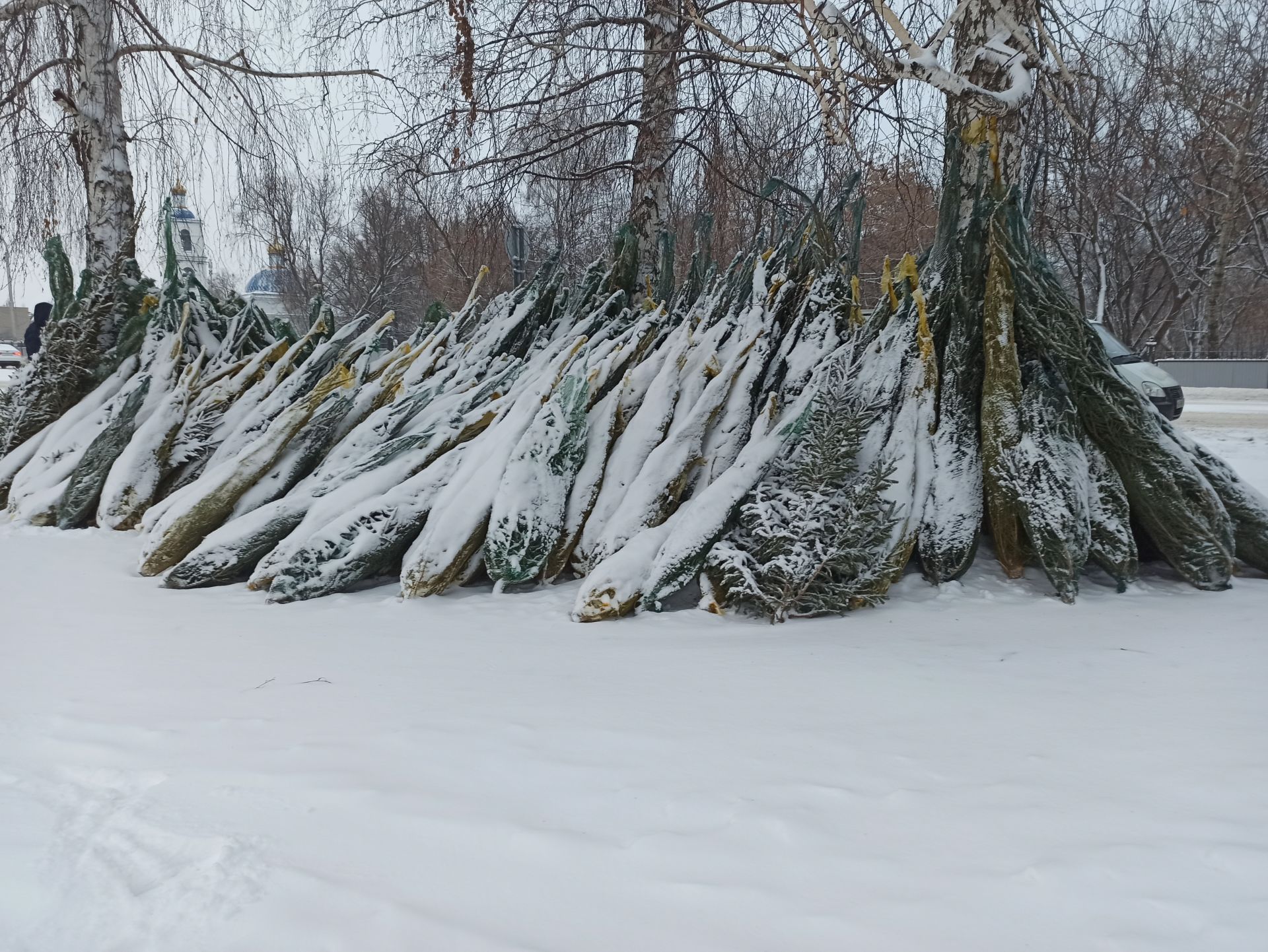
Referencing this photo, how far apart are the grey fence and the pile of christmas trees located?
20.7 m

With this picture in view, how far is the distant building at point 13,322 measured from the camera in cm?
4888

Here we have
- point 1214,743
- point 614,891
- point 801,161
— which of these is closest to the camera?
point 614,891

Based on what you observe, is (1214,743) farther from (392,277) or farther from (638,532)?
(392,277)

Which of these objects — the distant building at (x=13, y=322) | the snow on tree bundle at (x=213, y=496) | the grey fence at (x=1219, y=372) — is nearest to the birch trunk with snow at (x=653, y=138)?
the snow on tree bundle at (x=213, y=496)

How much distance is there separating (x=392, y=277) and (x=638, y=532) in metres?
26.9

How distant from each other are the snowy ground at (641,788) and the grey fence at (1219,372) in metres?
22.2

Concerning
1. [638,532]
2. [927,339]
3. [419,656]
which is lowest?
[419,656]

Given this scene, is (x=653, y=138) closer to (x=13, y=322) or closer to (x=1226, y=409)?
(x=1226, y=409)

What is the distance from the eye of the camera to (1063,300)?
3924 mm

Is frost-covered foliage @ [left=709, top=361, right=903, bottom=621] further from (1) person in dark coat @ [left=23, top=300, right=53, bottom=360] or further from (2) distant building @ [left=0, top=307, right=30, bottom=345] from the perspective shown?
(2) distant building @ [left=0, top=307, right=30, bottom=345]

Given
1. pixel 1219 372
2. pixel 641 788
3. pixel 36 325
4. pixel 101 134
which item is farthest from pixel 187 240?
pixel 1219 372

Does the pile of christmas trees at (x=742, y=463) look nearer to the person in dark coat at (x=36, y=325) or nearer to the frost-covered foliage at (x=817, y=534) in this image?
the frost-covered foliage at (x=817, y=534)

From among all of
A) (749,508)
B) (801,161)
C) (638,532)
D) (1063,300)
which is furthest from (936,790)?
(801,161)

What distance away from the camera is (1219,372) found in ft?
70.0
